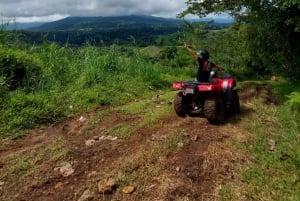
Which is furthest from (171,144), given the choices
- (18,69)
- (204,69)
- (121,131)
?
(18,69)

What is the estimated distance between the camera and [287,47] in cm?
1147

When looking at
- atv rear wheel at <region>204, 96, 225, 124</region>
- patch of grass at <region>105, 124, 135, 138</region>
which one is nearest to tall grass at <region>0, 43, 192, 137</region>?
patch of grass at <region>105, 124, 135, 138</region>

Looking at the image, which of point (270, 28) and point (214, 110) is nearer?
point (214, 110)

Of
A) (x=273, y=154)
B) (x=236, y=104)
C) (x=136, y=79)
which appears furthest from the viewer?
(x=136, y=79)

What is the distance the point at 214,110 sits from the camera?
720 centimetres

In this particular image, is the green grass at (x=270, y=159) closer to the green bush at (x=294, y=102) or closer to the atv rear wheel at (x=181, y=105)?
→ the green bush at (x=294, y=102)

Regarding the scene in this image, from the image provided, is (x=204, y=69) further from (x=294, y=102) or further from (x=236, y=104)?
(x=294, y=102)

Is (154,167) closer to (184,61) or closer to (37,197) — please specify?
(37,197)

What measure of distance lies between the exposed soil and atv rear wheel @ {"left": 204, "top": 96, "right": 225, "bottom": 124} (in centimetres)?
14

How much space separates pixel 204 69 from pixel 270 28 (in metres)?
4.18

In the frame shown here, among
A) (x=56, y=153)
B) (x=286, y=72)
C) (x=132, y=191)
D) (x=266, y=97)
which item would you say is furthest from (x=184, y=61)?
(x=132, y=191)

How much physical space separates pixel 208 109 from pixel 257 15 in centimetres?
497

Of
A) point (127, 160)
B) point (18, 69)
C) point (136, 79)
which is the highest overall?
point (18, 69)

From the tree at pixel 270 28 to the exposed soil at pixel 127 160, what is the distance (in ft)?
13.2
